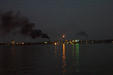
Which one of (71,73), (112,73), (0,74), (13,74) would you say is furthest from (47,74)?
(112,73)

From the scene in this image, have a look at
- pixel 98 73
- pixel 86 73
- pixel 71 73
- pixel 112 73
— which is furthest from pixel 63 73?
pixel 112 73

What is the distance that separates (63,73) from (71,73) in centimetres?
67

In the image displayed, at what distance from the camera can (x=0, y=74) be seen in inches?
540

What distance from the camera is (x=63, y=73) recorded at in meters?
13.7

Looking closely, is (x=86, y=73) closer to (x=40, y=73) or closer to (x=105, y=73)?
(x=105, y=73)

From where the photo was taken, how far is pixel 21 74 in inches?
538

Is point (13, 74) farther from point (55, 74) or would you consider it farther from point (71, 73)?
point (71, 73)

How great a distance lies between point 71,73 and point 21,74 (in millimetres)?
4219

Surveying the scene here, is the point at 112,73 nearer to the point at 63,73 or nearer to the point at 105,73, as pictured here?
the point at 105,73

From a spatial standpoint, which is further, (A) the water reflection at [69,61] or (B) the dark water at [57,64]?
(A) the water reflection at [69,61]

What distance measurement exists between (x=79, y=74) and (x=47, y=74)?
Answer: 2.65 metres

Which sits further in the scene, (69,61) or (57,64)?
(69,61)

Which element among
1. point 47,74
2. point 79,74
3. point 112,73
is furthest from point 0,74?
point 112,73

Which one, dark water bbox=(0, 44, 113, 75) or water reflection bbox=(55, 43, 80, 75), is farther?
water reflection bbox=(55, 43, 80, 75)
